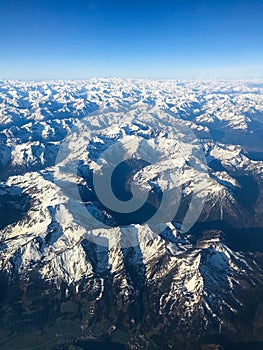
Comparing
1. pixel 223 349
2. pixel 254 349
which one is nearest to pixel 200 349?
pixel 223 349

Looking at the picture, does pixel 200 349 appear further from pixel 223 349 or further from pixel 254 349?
pixel 254 349
